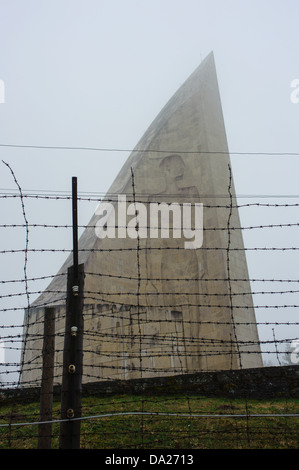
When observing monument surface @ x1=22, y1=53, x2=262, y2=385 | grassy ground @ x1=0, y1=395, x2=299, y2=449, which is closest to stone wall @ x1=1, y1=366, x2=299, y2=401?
grassy ground @ x1=0, y1=395, x2=299, y2=449

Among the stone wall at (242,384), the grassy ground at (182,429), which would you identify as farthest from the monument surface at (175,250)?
the grassy ground at (182,429)

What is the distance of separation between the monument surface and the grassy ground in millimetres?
4981

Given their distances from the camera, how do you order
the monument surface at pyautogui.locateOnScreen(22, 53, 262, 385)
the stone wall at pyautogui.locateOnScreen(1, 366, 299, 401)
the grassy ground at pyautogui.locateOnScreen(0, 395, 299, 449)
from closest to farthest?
the grassy ground at pyautogui.locateOnScreen(0, 395, 299, 449) < the stone wall at pyautogui.locateOnScreen(1, 366, 299, 401) < the monument surface at pyautogui.locateOnScreen(22, 53, 262, 385)

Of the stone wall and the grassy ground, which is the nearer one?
the grassy ground

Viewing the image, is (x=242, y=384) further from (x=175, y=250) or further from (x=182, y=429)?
(x=175, y=250)

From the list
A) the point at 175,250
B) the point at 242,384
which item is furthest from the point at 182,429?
the point at 175,250

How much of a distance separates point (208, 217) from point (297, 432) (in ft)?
34.8

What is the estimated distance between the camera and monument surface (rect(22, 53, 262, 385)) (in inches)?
500

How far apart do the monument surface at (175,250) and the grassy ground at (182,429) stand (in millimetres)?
4981

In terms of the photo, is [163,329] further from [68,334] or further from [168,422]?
[68,334]

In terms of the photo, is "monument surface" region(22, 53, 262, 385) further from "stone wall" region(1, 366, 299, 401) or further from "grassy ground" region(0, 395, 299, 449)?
"grassy ground" region(0, 395, 299, 449)

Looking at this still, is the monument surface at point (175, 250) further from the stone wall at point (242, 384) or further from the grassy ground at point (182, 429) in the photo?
the grassy ground at point (182, 429)

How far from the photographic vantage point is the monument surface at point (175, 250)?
41.7 ft
